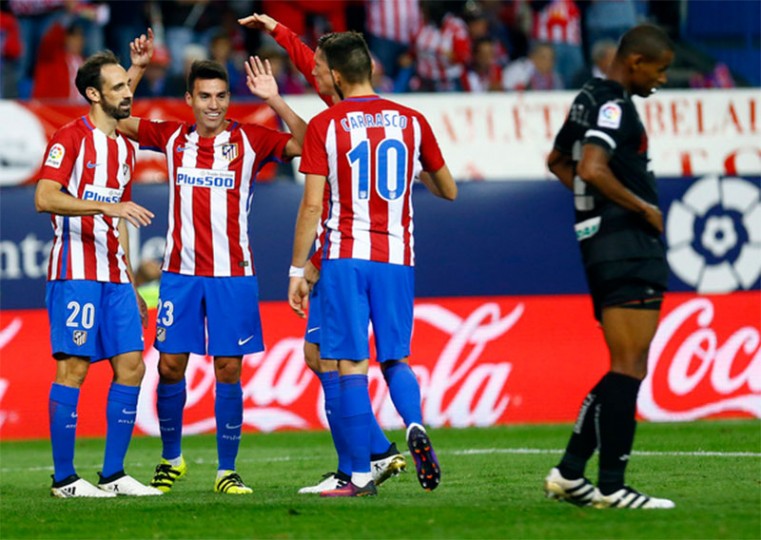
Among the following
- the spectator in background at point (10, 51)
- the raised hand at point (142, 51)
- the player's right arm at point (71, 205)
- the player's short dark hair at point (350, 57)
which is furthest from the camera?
the spectator in background at point (10, 51)

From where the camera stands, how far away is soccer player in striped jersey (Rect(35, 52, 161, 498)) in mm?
8414

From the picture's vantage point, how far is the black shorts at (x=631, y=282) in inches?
266

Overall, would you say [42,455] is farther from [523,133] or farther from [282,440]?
[523,133]

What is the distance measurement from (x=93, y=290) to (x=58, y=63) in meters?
8.53

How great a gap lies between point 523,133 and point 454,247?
175cm

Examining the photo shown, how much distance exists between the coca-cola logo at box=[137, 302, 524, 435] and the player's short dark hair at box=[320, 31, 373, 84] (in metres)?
6.27

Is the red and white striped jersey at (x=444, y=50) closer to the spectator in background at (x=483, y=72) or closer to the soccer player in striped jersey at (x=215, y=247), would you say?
the spectator in background at (x=483, y=72)

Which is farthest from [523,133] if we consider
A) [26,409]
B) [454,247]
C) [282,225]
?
[26,409]

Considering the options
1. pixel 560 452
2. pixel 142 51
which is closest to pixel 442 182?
pixel 142 51

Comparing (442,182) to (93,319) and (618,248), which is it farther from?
(93,319)

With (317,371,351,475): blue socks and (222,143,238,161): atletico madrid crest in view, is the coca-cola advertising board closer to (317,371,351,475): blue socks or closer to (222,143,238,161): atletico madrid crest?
(222,143,238,161): atletico madrid crest

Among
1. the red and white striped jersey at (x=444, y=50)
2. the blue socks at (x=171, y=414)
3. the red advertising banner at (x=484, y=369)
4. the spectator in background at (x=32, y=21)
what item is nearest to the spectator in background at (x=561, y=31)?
the red and white striped jersey at (x=444, y=50)

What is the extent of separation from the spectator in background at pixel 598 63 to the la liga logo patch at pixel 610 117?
9.95 m

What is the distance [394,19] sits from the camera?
58.5 ft
